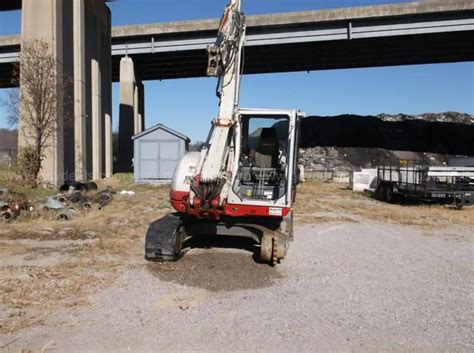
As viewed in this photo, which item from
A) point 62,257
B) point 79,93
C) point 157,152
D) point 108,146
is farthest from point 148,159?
point 62,257

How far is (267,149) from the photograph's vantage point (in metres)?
10.1

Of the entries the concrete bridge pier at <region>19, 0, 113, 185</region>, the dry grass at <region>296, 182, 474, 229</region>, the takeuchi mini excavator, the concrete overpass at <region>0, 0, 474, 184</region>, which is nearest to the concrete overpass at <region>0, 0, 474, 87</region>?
the concrete overpass at <region>0, 0, 474, 184</region>

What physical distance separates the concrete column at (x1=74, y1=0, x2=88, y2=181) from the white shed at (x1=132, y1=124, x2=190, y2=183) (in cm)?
450

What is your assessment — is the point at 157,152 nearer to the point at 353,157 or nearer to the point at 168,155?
the point at 168,155

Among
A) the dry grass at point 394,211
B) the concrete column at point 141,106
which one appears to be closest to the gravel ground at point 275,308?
the dry grass at point 394,211

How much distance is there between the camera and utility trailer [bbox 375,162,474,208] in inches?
721

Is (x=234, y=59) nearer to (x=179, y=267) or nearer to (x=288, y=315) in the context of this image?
(x=179, y=267)

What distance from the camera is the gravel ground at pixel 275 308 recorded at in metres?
4.95

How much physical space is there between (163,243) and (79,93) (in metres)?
18.5

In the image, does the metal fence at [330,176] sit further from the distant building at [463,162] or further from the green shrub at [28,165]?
the green shrub at [28,165]

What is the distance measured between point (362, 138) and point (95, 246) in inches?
1769

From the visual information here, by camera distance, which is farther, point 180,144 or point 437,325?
point 180,144

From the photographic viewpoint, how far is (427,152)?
50500 mm

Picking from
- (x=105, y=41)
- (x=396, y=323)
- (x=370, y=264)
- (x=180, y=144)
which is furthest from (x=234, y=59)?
(x=105, y=41)
